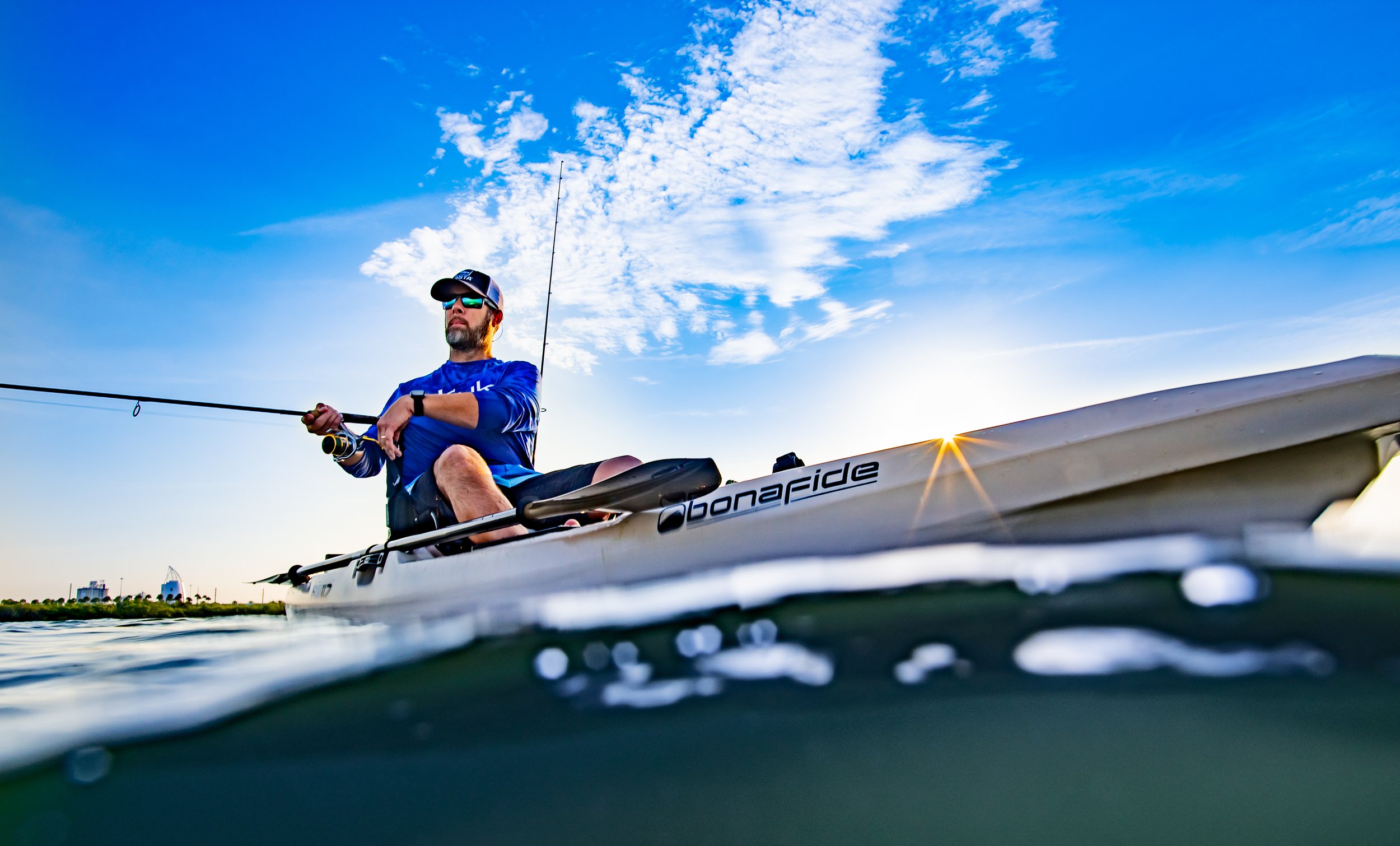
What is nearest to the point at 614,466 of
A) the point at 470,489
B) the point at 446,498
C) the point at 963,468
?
the point at 470,489

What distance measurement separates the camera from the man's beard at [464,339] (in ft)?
13.3

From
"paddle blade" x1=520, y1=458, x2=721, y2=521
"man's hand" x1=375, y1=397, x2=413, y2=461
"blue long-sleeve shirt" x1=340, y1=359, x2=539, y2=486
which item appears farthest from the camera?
"blue long-sleeve shirt" x1=340, y1=359, x2=539, y2=486

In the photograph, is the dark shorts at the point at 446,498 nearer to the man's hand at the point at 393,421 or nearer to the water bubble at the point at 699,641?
the man's hand at the point at 393,421

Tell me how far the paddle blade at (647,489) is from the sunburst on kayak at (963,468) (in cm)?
76

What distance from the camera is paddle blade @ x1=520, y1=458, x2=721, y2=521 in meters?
2.45

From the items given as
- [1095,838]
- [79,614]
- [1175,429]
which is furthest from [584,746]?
[79,614]

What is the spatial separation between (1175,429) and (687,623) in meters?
1.40

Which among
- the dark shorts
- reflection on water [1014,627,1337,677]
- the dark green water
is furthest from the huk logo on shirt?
the dark shorts

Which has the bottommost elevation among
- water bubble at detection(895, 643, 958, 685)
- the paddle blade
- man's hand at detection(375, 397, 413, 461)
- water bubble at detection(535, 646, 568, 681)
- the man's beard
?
water bubble at detection(895, 643, 958, 685)

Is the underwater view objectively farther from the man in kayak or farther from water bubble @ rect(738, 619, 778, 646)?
the man in kayak

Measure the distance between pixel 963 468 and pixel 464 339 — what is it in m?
3.04

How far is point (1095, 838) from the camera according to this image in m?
1.20

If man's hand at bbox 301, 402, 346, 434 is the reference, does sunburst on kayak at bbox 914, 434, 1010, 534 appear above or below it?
below

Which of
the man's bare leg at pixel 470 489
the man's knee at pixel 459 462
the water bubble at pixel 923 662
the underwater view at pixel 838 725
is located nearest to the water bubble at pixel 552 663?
the underwater view at pixel 838 725
